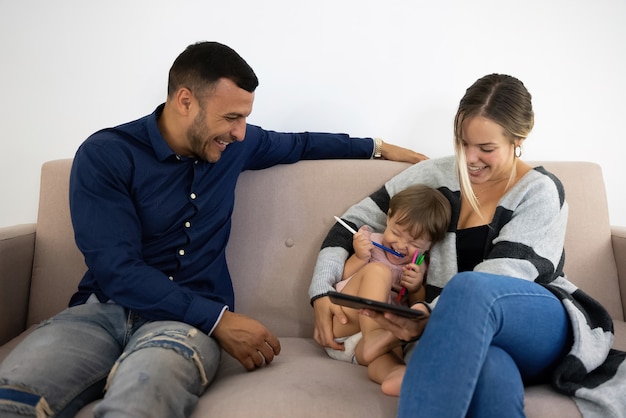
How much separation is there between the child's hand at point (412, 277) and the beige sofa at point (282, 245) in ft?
1.04

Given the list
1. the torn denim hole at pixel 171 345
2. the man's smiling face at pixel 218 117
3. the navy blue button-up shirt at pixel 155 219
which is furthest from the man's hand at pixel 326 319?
the man's smiling face at pixel 218 117

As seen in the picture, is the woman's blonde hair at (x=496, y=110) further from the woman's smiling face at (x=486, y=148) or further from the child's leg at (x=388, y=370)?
the child's leg at (x=388, y=370)

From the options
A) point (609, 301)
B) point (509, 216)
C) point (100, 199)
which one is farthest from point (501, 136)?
point (100, 199)

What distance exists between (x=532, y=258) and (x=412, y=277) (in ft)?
1.10

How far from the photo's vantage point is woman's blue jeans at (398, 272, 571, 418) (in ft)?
3.87

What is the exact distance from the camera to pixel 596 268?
6.59 feet

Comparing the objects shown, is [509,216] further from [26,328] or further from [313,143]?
[26,328]

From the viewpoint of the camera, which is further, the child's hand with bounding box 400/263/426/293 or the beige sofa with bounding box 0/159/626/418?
the beige sofa with bounding box 0/159/626/418

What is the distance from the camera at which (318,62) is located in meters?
2.31

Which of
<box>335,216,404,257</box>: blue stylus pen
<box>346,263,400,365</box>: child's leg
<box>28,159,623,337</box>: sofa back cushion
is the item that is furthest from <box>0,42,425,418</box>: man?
<box>335,216,404,257</box>: blue stylus pen

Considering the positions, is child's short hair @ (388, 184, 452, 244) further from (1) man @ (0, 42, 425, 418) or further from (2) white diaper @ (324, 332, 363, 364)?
(1) man @ (0, 42, 425, 418)

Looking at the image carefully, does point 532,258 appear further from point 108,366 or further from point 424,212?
point 108,366

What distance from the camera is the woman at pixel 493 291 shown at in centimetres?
120

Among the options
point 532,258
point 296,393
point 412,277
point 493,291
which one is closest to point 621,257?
point 532,258
